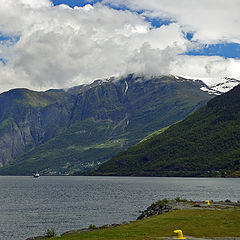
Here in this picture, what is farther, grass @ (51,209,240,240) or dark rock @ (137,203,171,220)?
dark rock @ (137,203,171,220)

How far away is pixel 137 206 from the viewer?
14662 cm

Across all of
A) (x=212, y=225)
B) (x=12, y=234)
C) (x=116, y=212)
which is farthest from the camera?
(x=116, y=212)

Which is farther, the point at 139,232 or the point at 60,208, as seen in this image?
the point at 60,208

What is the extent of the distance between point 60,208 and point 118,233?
89.0 metres

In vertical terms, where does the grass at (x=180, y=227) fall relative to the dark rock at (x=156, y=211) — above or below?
above

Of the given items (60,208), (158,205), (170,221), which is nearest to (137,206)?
(60,208)

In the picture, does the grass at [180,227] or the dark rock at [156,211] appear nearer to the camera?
the grass at [180,227]

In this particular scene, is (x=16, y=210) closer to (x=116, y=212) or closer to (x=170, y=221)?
(x=116, y=212)

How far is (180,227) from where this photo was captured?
62188 mm

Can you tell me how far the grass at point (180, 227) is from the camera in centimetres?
5534

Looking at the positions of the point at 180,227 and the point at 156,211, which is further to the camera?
the point at 156,211

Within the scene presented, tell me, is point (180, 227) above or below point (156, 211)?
above

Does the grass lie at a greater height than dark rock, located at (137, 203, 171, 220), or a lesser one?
greater

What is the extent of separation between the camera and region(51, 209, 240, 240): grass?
5534 cm
